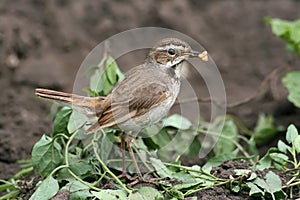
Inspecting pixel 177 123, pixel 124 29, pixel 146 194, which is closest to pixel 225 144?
pixel 177 123

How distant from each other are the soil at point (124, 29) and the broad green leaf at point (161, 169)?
2.18 m

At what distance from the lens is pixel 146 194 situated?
185 inches

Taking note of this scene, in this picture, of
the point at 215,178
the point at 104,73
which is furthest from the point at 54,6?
the point at 215,178

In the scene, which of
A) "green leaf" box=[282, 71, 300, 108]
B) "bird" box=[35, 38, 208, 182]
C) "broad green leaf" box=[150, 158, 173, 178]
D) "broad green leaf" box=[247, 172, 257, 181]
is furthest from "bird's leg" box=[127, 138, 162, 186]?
"green leaf" box=[282, 71, 300, 108]

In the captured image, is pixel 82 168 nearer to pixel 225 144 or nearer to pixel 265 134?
pixel 225 144

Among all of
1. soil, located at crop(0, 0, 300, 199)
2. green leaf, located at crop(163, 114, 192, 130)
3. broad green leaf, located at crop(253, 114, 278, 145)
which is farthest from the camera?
soil, located at crop(0, 0, 300, 199)

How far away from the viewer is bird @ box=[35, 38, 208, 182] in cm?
536

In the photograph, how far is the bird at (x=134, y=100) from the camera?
5.36m

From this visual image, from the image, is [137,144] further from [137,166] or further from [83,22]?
[83,22]

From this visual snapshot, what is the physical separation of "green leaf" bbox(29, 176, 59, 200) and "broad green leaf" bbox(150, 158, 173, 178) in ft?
2.90

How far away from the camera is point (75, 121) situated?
5402 mm

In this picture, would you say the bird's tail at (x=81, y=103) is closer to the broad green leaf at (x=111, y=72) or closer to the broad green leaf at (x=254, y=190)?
the broad green leaf at (x=111, y=72)

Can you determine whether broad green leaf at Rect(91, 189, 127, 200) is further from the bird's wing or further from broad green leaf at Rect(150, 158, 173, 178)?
the bird's wing

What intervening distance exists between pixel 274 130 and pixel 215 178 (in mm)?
2100
